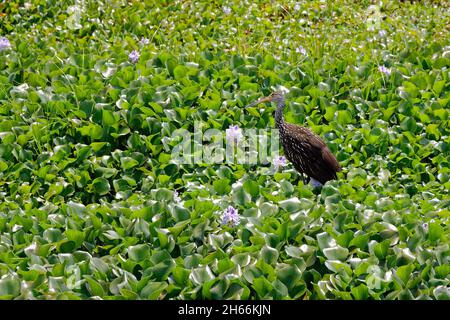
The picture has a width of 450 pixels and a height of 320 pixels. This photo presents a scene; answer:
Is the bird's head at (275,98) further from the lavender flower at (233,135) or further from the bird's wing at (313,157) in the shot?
the bird's wing at (313,157)

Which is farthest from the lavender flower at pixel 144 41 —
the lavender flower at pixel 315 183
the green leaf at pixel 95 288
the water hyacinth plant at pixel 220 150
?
the green leaf at pixel 95 288

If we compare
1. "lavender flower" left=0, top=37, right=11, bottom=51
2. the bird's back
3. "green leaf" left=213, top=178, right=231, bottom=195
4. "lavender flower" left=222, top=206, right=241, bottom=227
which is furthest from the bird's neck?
"lavender flower" left=0, top=37, right=11, bottom=51

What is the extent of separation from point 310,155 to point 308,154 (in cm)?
2

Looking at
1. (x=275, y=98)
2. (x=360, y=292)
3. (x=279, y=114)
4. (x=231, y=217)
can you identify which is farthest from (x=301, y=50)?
(x=360, y=292)

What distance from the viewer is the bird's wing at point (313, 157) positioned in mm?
6535

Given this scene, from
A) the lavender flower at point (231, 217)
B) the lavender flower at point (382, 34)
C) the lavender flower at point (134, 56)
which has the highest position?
the lavender flower at point (382, 34)

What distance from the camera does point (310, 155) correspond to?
6.54 meters

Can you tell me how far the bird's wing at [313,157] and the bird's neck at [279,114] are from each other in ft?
0.96

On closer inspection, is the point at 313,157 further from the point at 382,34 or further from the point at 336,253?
the point at 382,34

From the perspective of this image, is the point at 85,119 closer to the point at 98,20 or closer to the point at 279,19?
the point at 98,20

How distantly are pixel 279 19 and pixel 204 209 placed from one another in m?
4.61

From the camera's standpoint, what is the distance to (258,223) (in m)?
5.60

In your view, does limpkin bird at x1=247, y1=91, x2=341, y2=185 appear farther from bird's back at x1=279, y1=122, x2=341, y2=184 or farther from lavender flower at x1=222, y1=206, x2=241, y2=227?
lavender flower at x1=222, y1=206, x2=241, y2=227
